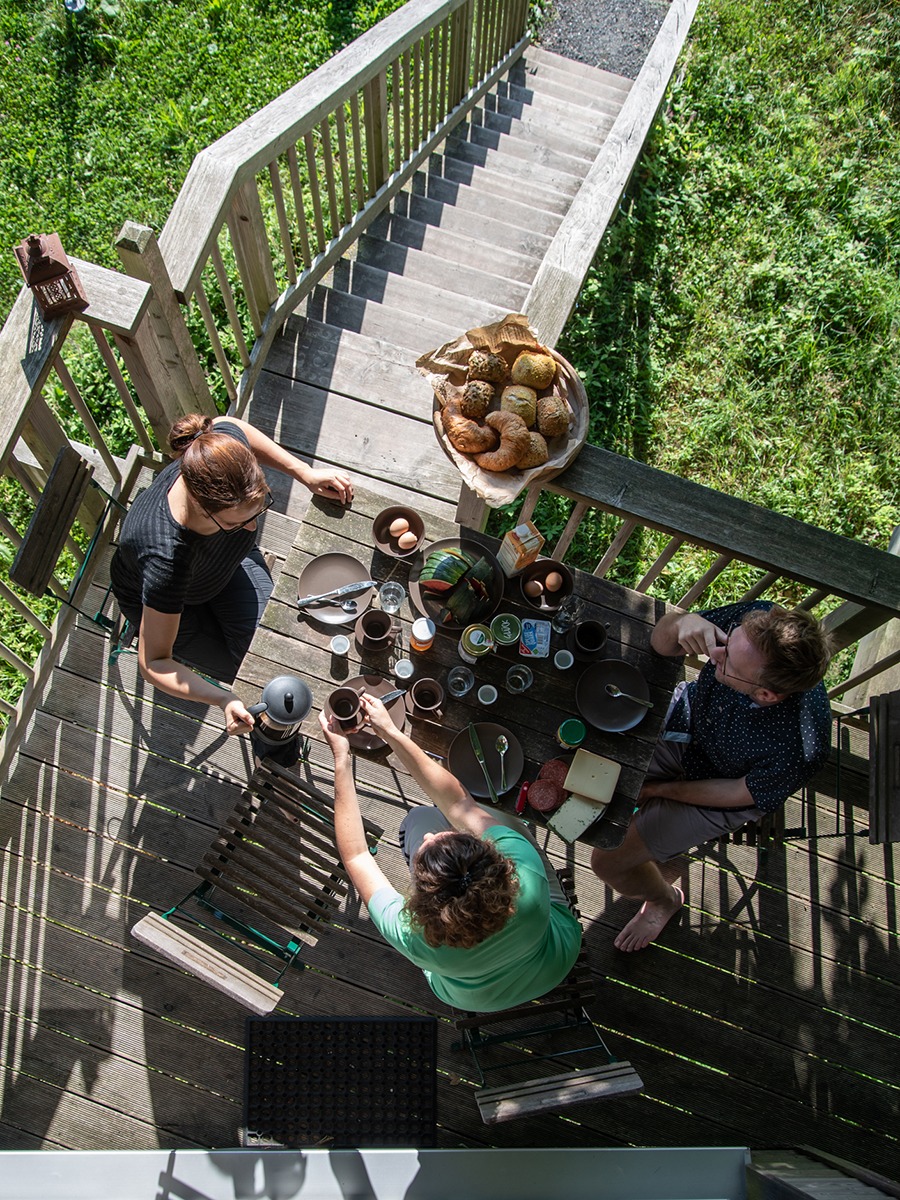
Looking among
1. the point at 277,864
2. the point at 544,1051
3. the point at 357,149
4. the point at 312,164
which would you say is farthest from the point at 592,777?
the point at 357,149

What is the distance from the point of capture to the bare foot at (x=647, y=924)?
2646mm

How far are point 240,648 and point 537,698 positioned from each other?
1.12m

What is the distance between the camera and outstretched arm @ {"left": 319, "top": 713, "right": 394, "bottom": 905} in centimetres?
201

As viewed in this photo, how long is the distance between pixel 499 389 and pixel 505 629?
767mm

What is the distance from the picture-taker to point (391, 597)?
2264 mm

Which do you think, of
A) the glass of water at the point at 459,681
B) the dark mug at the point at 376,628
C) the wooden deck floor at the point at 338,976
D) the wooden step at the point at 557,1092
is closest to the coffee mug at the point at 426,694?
the glass of water at the point at 459,681

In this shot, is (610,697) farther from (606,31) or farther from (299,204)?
(606,31)

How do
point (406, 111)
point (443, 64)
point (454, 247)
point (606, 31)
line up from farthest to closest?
point (606, 31), point (454, 247), point (443, 64), point (406, 111)

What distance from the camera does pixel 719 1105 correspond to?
2.54 metres

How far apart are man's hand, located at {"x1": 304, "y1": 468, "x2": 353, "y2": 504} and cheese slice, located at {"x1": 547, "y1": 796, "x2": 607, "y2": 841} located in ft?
4.04

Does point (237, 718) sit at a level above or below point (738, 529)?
below

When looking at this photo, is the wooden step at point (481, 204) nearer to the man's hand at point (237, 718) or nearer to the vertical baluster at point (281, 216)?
the vertical baluster at point (281, 216)

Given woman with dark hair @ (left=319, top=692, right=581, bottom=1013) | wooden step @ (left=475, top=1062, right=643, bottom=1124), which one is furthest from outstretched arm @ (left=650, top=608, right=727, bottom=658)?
wooden step @ (left=475, top=1062, right=643, bottom=1124)

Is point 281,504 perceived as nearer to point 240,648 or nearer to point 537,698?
point 240,648
